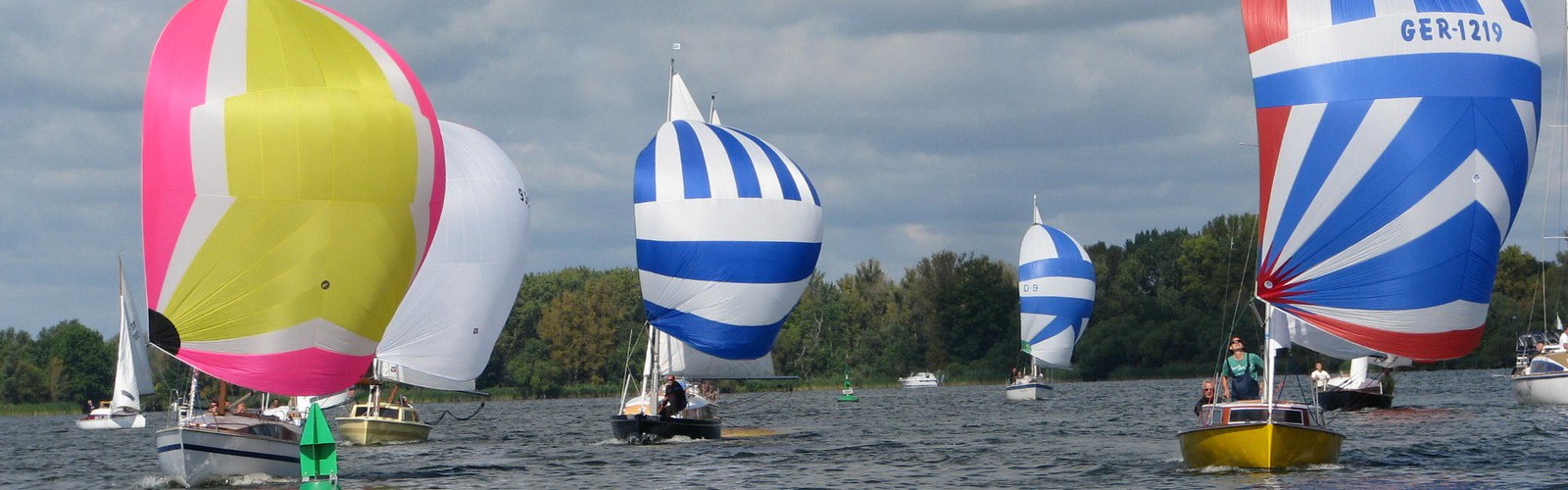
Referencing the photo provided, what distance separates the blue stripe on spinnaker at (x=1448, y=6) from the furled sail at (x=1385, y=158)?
23 millimetres

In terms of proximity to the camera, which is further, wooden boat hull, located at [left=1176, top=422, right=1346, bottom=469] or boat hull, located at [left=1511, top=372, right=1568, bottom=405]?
boat hull, located at [left=1511, top=372, right=1568, bottom=405]

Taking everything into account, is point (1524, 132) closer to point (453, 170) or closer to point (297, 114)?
point (297, 114)

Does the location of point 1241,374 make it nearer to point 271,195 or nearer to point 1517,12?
point 1517,12

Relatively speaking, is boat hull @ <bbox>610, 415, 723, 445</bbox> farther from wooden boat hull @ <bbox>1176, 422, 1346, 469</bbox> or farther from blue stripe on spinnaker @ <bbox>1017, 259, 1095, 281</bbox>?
blue stripe on spinnaker @ <bbox>1017, 259, 1095, 281</bbox>

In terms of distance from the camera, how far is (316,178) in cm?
2412

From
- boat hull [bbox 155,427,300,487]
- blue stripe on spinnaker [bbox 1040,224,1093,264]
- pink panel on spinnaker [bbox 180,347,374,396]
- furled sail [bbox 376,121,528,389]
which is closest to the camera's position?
pink panel on spinnaker [bbox 180,347,374,396]

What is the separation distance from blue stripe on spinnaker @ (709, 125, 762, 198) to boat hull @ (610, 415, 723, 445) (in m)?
5.23

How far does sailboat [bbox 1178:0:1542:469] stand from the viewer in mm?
23562

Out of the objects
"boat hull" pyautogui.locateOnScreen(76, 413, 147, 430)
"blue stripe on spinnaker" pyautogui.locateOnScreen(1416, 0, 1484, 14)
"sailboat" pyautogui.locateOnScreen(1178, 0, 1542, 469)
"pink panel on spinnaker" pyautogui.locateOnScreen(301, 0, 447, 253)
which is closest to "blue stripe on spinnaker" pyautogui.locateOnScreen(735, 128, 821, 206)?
"pink panel on spinnaker" pyautogui.locateOnScreen(301, 0, 447, 253)

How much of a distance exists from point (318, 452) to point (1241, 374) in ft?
40.6

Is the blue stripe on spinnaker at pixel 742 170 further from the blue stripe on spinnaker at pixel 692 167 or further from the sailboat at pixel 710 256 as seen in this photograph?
the blue stripe on spinnaker at pixel 692 167

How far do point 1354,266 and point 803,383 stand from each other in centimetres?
9008

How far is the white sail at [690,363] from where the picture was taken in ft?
126

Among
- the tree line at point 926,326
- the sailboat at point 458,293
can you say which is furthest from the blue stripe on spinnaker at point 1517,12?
the tree line at point 926,326
